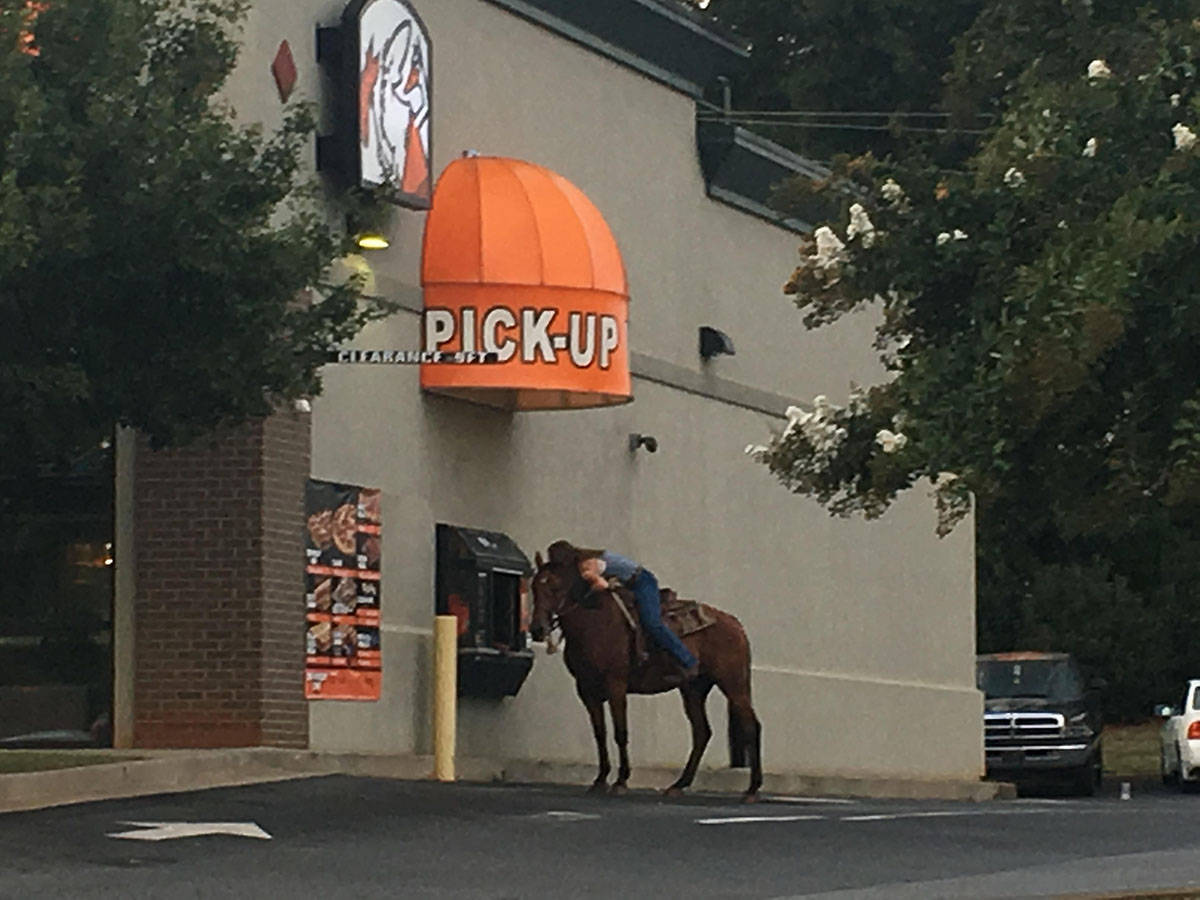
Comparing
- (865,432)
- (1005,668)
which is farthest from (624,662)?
(1005,668)

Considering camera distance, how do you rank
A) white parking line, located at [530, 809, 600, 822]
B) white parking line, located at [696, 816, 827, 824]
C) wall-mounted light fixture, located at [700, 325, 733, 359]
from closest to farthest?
white parking line, located at [530, 809, 600, 822], white parking line, located at [696, 816, 827, 824], wall-mounted light fixture, located at [700, 325, 733, 359]

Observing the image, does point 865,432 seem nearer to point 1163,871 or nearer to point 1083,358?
point 1083,358

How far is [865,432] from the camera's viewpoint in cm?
2238

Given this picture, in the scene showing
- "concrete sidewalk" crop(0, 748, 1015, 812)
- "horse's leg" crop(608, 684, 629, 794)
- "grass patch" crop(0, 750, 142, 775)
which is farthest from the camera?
"horse's leg" crop(608, 684, 629, 794)

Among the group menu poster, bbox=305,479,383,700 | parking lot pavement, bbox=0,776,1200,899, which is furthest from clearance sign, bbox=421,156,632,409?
parking lot pavement, bbox=0,776,1200,899

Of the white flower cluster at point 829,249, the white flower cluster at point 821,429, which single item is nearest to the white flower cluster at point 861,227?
the white flower cluster at point 829,249

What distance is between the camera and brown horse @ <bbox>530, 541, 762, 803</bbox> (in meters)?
22.8

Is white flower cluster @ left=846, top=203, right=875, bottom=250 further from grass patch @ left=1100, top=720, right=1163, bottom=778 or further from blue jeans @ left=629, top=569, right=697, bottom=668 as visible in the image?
grass patch @ left=1100, top=720, right=1163, bottom=778

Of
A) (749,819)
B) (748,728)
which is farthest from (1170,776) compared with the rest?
(749,819)

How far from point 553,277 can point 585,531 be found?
4304 mm

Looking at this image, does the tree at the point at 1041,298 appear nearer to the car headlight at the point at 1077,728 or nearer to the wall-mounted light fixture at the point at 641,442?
the wall-mounted light fixture at the point at 641,442

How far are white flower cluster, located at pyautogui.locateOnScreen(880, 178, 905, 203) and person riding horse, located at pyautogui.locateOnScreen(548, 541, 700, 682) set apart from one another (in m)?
3.77

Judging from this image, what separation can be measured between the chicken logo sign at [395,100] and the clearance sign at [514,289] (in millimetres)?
592

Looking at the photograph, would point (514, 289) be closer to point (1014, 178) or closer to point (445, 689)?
point (445, 689)
